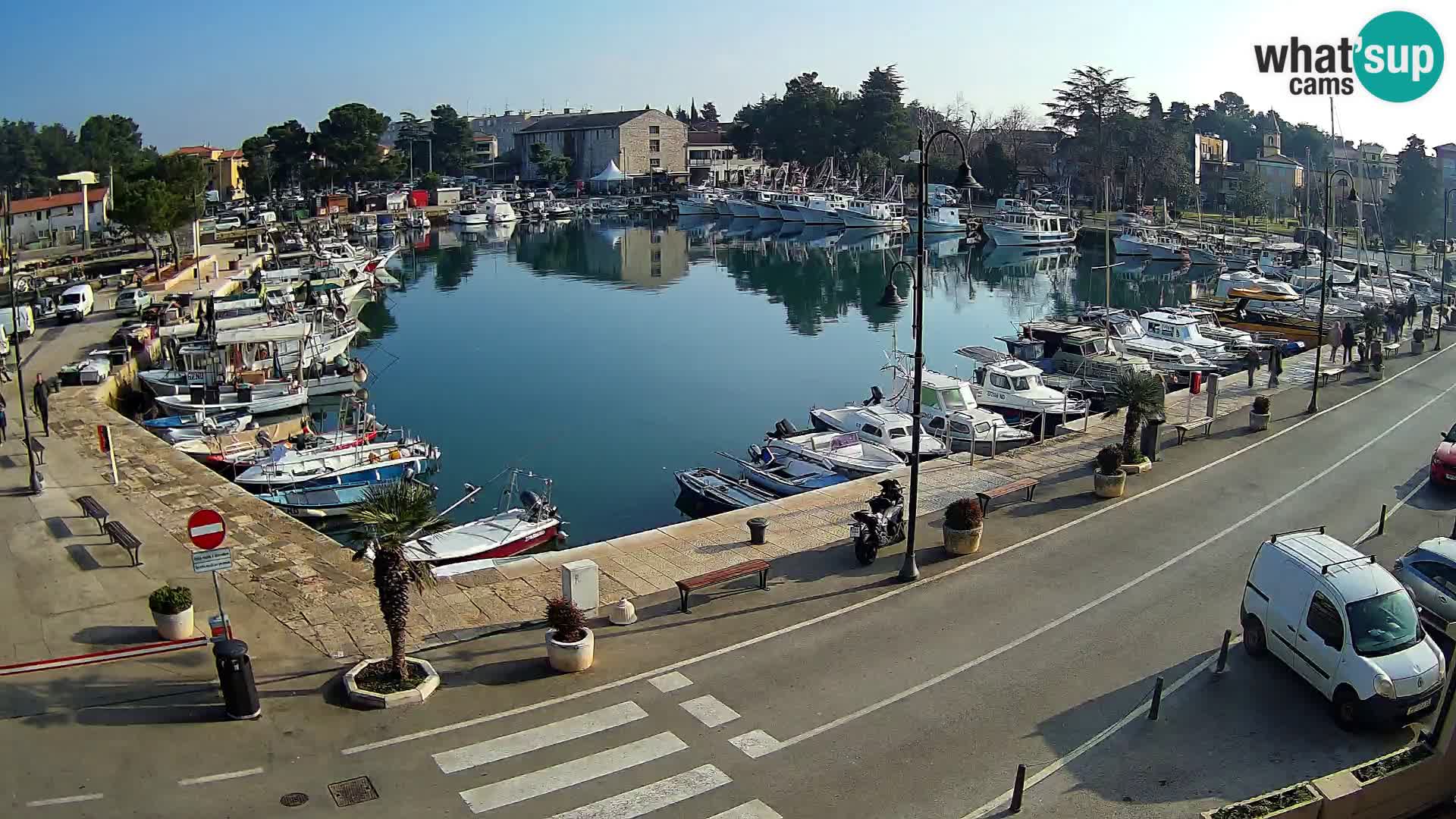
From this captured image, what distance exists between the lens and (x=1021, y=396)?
35.3m

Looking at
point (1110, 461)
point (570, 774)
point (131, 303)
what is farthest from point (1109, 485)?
point (131, 303)

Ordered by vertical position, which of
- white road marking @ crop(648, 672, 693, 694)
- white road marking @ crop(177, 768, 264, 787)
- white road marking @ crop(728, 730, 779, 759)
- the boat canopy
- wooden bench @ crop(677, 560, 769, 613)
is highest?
the boat canopy

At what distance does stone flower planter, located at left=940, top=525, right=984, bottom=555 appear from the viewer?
750 inches

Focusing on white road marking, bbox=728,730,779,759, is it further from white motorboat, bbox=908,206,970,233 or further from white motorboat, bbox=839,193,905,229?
white motorboat, bbox=839,193,905,229

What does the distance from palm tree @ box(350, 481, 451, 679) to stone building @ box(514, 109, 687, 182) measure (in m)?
149

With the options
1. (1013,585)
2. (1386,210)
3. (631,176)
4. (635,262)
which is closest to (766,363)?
(1013,585)

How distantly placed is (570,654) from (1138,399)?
1572 cm

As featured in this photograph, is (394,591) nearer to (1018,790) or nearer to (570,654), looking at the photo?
(570,654)

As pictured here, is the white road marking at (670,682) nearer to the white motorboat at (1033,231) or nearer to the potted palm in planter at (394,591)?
the potted palm in planter at (394,591)

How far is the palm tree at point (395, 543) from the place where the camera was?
13.4 meters

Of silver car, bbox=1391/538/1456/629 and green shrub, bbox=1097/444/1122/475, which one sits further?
green shrub, bbox=1097/444/1122/475

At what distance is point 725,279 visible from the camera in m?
86.8

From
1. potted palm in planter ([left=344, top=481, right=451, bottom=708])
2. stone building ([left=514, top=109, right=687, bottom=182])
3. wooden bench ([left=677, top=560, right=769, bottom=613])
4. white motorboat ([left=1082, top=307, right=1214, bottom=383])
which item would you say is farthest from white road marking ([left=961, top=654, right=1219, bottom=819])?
stone building ([left=514, top=109, right=687, bottom=182])

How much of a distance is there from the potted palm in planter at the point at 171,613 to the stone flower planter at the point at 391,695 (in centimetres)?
294
